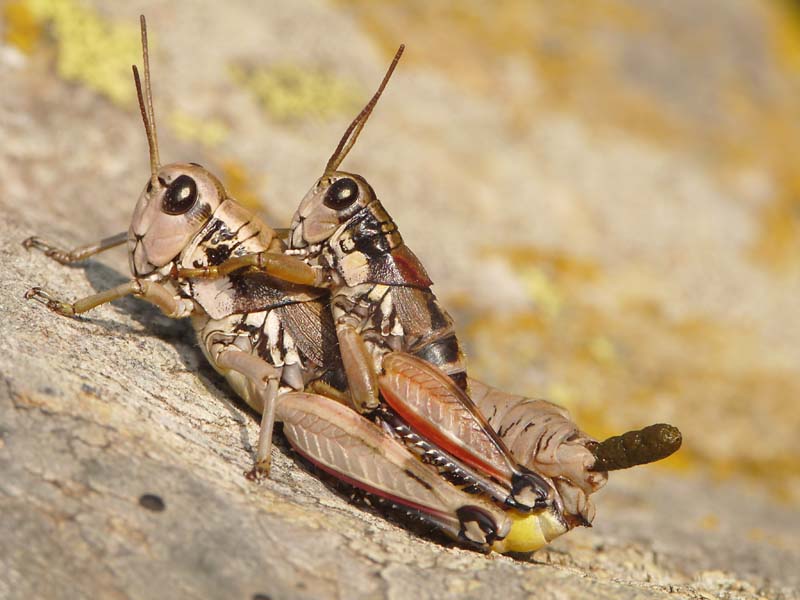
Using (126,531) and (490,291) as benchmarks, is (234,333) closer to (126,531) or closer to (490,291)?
(126,531)

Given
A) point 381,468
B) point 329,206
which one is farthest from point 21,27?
point 381,468

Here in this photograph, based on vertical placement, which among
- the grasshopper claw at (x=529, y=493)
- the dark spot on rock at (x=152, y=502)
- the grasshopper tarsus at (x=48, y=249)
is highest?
the grasshopper tarsus at (x=48, y=249)

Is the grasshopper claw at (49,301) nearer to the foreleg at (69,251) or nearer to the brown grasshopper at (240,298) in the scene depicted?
the brown grasshopper at (240,298)

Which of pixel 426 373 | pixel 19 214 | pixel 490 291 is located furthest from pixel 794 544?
pixel 19 214

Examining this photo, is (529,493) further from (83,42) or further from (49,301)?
(83,42)

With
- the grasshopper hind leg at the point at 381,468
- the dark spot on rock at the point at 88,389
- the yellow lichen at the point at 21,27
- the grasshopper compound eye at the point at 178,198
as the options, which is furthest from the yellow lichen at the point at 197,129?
the dark spot on rock at the point at 88,389

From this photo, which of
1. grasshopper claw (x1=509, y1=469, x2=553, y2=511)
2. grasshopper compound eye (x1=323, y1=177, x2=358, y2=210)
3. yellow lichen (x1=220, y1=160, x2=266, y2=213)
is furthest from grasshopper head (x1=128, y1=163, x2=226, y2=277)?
yellow lichen (x1=220, y1=160, x2=266, y2=213)
